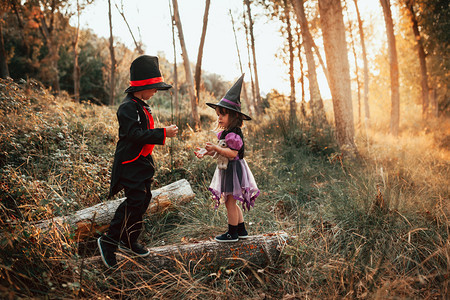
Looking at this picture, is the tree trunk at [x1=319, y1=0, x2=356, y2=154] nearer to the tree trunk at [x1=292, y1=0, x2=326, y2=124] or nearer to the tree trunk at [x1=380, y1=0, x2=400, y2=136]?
the tree trunk at [x1=292, y1=0, x2=326, y2=124]

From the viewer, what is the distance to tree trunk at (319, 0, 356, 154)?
5.93m

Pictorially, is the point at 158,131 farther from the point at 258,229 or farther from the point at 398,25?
the point at 398,25

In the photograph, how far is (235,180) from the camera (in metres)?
2.60

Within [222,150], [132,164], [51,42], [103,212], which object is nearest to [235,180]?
[222,150]

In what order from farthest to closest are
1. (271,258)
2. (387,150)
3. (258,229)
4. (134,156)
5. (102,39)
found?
(102,39) → (387,150) → (258,229) → (271,258) → (134,156)

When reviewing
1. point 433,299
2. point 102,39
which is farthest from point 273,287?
point 102,39

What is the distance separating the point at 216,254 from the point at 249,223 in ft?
2.91

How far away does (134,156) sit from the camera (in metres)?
2.46

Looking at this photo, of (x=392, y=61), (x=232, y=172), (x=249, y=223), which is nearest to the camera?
(x=232, y=172)

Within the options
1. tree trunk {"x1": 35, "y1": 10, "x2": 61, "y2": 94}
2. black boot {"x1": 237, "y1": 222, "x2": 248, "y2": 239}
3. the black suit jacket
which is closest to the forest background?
black boot {"x1": 237, "y1": 222, "x2": 248, "y2": 239}

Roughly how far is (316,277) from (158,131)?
193 centimetres

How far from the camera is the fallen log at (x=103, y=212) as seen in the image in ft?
8.79

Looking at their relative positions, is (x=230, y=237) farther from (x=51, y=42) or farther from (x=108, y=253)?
(x=51, y=42)

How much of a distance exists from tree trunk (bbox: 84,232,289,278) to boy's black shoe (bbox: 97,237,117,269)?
70 mm
